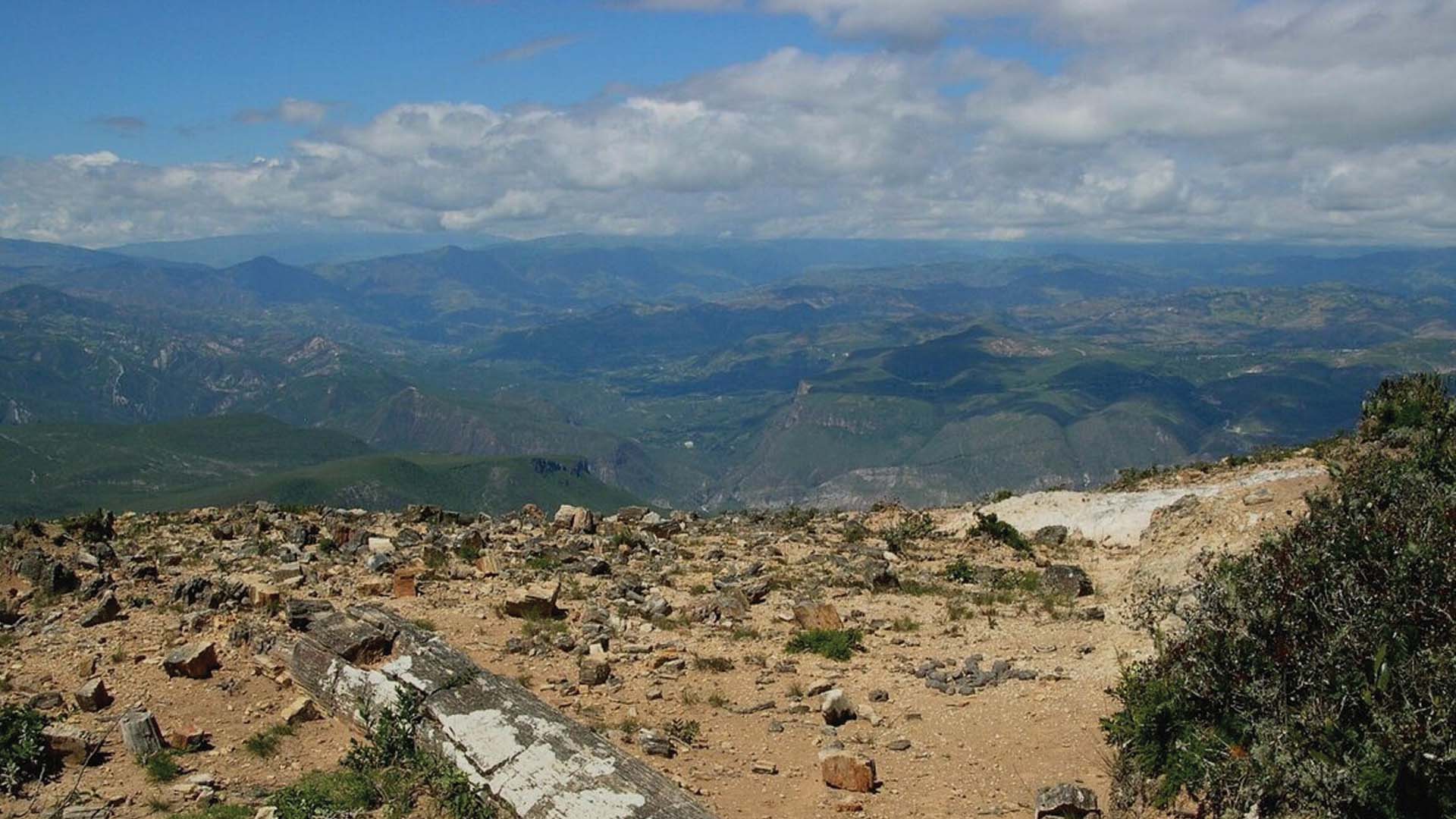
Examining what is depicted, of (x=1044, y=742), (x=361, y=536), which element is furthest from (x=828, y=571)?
(x=361, y=536)

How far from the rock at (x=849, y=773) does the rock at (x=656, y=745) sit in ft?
6.18

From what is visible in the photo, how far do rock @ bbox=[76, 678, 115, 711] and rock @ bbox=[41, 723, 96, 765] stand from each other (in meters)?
1.01

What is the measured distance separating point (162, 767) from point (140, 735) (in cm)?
67

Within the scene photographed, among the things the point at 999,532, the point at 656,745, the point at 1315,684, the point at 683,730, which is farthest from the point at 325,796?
the point at 999,532

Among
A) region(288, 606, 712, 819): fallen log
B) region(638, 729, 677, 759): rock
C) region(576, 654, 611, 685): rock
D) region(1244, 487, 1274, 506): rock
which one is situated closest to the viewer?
region(288, 606, 712, 819): fallen log

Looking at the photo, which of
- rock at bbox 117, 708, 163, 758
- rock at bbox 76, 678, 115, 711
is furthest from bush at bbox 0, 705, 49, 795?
rock at bbox 76, 678, 115, 711

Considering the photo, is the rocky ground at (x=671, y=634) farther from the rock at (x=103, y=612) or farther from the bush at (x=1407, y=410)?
the bush at (x=1407, y=410)

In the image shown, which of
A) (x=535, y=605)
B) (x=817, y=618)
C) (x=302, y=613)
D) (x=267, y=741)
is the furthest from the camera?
(x=817, y=618)

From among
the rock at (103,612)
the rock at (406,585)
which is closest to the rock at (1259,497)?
the rock at (406,585)

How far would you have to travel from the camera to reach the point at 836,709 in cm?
1187

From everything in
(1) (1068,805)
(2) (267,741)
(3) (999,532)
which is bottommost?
(3) (999,532)

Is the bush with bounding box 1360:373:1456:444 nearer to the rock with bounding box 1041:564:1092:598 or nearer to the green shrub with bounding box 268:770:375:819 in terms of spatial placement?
the rock with bounding box 1041:564:1092:598

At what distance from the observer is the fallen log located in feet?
26.9

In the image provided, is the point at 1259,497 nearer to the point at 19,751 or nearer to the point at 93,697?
the point at 93,697
